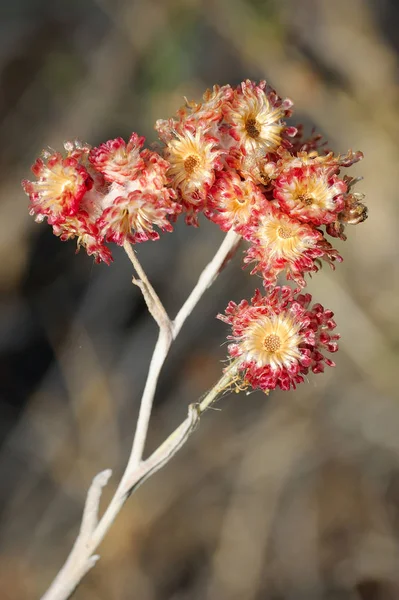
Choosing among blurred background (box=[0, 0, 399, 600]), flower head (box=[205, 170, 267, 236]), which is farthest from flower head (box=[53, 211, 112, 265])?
blurred background (box=[0, 0, 399, 600])

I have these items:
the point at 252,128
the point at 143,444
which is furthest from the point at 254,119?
the point at 143,444

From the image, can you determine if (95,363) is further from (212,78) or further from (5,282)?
(212,78)

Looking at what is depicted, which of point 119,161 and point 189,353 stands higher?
point 119,161

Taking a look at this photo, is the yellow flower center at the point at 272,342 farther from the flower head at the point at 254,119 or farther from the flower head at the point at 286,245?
the flower head at the point at 254,119

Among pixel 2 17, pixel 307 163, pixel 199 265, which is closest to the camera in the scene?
pixel 307 163

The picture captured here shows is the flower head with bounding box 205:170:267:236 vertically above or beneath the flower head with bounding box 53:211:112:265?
above

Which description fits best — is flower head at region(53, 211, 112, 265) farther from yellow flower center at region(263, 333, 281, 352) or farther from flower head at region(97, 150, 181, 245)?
yellow flower center at region(263, 333, 281, 352)

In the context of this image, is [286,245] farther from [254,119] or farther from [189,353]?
[189,353]

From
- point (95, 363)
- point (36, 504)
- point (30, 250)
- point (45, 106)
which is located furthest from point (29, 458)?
point (45, 106)
